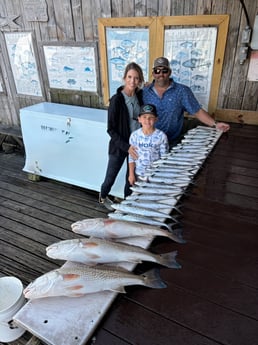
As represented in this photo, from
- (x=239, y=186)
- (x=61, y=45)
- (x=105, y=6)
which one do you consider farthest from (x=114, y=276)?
(x=61, y=45)

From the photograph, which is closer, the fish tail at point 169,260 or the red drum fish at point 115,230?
the fish tail at point 169,260

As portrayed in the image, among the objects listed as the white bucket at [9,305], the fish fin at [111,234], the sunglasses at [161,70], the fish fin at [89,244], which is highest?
the sunglasses at [161,70]

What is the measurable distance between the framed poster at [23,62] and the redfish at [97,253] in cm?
417

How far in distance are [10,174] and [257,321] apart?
190 inches

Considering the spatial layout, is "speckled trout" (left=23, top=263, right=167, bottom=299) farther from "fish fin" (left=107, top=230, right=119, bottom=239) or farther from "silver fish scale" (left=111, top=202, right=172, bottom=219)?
"silver fish scale" (left=111, top=202, right=172, bottom=219)

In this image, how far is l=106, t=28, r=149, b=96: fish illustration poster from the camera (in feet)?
11.0

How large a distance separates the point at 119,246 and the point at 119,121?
184 centimetres

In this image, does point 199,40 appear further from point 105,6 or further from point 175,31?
point 105,6

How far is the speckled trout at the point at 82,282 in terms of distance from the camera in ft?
3.19

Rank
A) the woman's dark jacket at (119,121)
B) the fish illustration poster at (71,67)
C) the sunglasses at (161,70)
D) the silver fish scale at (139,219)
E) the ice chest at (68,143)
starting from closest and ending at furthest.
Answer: the silver fish scale at (139,219) < the sunglasses at (161,70) < the woman's dark jacket at (119,121) < the ice chest at (68,143) < the fish illustration poster at (71,67)

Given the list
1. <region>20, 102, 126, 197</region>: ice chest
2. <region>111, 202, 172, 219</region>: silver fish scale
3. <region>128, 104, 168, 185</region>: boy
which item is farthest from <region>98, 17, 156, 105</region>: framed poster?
<region>111, 202, 172, 219</region>: silver fish scale

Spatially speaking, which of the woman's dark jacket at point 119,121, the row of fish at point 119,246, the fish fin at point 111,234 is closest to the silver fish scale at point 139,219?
the row of fish at point 119,246

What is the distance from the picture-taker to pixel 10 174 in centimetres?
494

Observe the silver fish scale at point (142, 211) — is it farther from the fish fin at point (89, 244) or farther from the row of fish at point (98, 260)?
the fish fin at point (89, 244)
